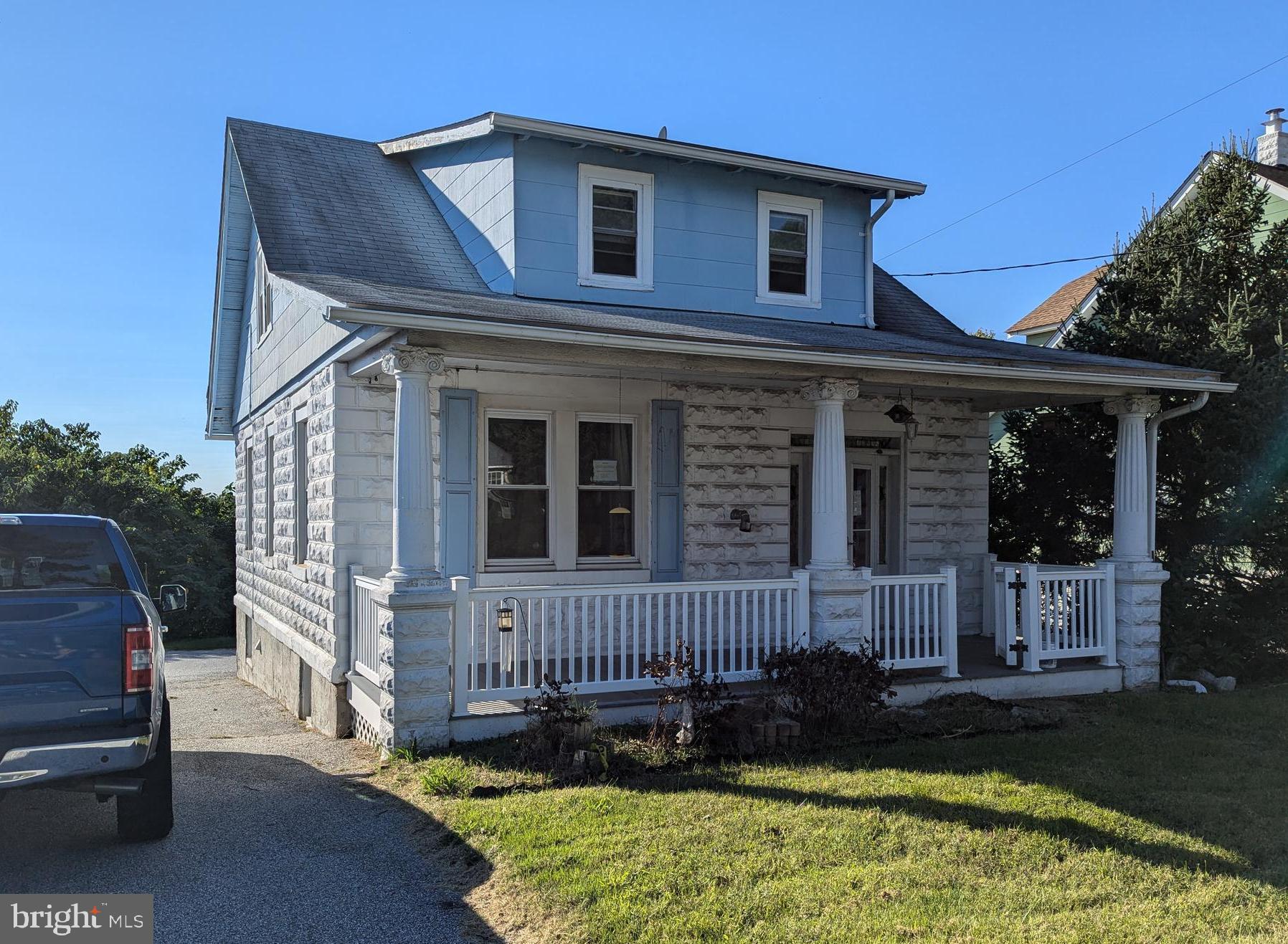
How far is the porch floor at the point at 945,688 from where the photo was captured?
7172 millimetres

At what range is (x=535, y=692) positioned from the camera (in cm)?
742

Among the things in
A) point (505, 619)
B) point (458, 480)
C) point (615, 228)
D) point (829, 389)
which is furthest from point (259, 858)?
point (615, 228)

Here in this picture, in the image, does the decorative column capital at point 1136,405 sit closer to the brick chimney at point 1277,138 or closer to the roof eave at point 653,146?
the roof eave at point 653,146

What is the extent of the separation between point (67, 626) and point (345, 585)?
4148mm

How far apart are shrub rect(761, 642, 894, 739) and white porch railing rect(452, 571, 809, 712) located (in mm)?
483

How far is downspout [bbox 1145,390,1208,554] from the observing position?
955 centimetres

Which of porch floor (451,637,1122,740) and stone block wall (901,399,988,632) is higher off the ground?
stone block wall (901,399,988,632)

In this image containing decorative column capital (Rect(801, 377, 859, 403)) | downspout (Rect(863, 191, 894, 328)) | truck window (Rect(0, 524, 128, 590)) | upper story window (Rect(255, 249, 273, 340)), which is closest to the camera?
truck window (Rect(0, 524, 128, 590))

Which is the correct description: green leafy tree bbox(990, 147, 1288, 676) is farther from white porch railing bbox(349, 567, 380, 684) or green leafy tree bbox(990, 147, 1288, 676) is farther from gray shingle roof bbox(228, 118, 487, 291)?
white porch railing bbox(349, 567, 380, 684)

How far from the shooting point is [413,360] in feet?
22.2

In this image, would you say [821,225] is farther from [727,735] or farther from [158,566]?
[158,566]

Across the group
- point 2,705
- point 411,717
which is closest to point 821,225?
point 411,717

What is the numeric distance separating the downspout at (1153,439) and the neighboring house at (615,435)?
144mm

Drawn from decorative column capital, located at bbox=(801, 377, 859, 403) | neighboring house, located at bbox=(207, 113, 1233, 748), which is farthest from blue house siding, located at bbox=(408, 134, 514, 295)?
decorative column capital, located at bbox=(801, 377, 859, 403)
